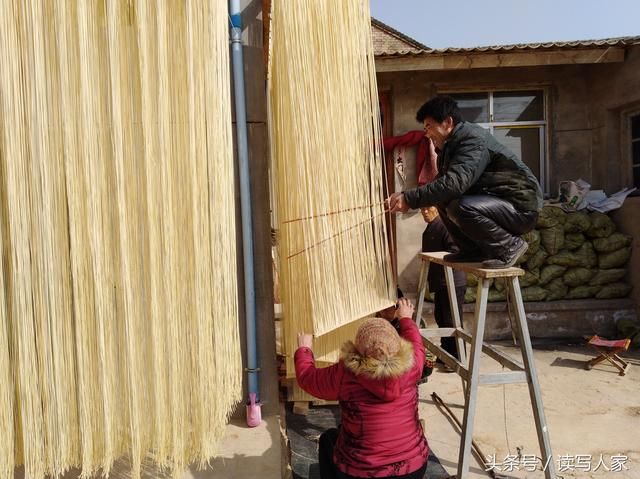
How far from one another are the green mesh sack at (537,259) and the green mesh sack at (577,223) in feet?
1.21

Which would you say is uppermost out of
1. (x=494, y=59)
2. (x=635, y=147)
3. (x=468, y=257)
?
(x=494, y=59)

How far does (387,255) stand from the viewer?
1985mm

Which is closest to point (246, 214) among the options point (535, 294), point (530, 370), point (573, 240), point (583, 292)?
point (530, 370)

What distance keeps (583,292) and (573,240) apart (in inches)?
23.3

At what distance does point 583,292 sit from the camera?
5176 mm

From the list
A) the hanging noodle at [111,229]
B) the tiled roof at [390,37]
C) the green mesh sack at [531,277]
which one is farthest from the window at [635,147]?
the tiled roof at [390,37]

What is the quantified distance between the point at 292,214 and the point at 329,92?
1.65ft

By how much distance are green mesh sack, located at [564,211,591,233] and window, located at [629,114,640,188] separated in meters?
0.79

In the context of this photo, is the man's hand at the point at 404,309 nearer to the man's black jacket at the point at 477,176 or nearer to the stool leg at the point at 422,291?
the man's black jacket at the point at 477,176

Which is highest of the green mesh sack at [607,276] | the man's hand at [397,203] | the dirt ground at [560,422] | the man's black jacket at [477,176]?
the man's black jacket at [477,176]

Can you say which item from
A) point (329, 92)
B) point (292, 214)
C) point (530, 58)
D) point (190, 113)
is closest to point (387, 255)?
point (292, 214)

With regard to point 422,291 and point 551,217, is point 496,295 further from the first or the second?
point 422,291

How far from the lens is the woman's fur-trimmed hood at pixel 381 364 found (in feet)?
5.29

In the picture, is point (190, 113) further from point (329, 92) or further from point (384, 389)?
point (384, 389)
